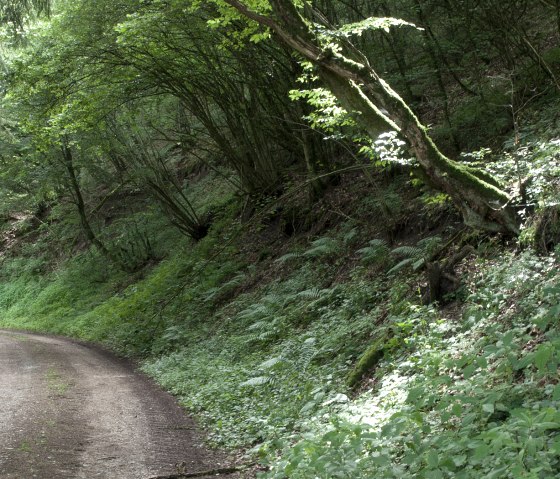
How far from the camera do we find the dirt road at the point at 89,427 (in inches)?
248

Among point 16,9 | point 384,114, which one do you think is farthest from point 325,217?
point 16,9

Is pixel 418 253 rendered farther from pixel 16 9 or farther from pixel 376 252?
pixel 16 9

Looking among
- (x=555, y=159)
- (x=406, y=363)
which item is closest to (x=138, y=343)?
(x=406, y=363)

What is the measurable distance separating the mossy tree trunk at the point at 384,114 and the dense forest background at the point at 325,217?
3cm

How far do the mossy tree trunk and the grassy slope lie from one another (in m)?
0.70

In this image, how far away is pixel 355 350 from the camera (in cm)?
849

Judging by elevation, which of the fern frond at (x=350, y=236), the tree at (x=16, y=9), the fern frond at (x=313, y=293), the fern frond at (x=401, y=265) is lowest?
the fern frond at (x=313, y=293)

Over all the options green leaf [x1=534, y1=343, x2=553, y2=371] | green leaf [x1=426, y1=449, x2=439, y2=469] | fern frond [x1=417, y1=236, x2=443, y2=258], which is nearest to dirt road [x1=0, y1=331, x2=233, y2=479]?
green leaf [x1=426, y1=449, x2=439, y2=469]

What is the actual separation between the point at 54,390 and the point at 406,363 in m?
6.06

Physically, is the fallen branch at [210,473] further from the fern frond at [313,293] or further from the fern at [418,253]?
the fern frond at [313,293]

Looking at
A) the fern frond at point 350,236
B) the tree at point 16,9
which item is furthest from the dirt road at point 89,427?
the tree at point 16,9

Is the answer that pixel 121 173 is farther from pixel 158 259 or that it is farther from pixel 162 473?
pixel 162 473

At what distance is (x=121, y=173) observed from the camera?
23.9 metres

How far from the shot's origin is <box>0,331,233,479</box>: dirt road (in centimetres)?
630
